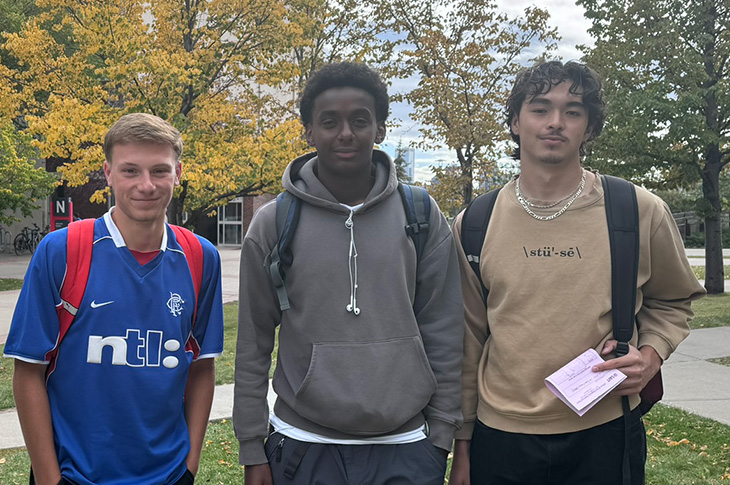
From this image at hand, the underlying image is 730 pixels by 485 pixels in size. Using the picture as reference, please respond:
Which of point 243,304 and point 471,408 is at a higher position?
point 243,304

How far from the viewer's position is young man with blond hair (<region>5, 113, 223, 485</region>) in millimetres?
2100

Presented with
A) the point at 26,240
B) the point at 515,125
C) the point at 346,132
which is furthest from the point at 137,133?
the point at 26,240

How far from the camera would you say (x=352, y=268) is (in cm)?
233

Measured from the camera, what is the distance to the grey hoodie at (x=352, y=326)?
2229 mm

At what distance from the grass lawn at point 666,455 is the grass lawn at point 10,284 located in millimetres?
12978

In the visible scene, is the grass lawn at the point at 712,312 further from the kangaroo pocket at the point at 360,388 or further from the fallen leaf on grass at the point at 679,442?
the kangaroo pocket at the point at 360,388

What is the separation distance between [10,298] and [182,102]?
23.0 feet

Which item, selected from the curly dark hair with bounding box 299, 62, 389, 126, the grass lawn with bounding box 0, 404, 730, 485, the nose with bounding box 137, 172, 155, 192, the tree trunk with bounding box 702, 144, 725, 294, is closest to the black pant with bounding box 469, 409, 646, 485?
the curly dark hair with bounding box 299, 62, 389, 126

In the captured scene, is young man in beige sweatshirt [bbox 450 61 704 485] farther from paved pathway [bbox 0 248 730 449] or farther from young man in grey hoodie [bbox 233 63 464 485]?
paved pathway [bbox 0 248 730 449]

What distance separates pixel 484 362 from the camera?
101 inches

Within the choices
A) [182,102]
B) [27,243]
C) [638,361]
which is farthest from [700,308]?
[27,243]

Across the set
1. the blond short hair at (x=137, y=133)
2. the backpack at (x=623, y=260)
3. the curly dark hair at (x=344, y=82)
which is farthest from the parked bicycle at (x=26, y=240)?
the backpack at (x=623, y=260)

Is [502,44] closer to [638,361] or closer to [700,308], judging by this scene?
[700,308]

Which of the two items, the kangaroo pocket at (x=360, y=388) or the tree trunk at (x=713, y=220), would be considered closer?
the kangaroo pocket at (x=360, y=388)
